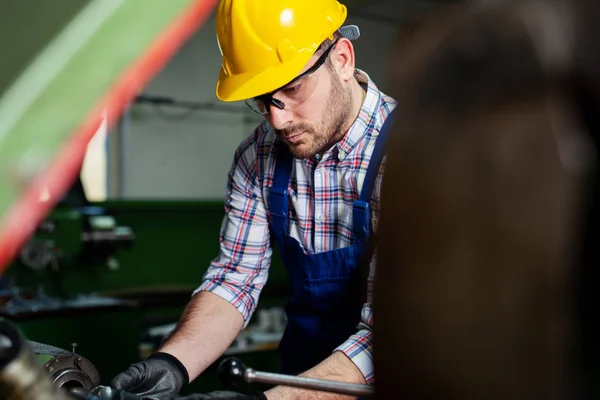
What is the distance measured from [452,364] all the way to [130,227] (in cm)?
287

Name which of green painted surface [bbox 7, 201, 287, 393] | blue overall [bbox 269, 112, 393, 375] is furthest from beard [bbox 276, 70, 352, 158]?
green painted surface [bbox 7, 201, 287, 393]

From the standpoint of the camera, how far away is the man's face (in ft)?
4.51

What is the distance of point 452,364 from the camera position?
0.95ft

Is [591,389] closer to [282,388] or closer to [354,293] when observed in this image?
[282,388]

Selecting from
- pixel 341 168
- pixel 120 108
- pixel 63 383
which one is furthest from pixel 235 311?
pixel 120 108

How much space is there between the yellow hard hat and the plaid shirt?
0.73ft

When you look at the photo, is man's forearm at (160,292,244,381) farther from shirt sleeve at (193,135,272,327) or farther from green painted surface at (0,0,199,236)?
green painted surface at (0,0,199,236)

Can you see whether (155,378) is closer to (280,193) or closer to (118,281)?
(280,193)

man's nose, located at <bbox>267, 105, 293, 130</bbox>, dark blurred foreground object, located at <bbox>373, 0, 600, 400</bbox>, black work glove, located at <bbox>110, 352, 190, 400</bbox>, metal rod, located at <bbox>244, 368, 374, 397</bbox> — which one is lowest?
black work glove, located at <bbox>110, 352, 190, 400</bbox>

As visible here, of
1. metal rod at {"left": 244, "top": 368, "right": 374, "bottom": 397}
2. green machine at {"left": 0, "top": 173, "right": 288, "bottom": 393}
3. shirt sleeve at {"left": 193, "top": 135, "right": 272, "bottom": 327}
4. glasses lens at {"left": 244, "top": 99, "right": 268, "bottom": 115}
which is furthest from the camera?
green machine at {"left": 0, "top": 173, "right": 288, "bottom": 393}

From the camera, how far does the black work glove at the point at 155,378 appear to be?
3.81 ft

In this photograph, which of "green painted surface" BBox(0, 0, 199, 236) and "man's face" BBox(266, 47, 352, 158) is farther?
"man's face" BBox(266, 47, 352, 158)

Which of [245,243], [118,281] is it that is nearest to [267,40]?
[245,243]

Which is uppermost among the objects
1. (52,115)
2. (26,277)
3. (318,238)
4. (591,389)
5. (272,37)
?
(272,37)
